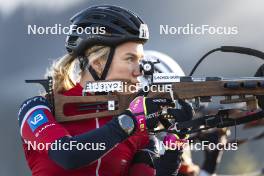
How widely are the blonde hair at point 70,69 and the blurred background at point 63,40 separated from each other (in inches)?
166

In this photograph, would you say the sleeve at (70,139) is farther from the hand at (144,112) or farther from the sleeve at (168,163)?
the sleeve at (168,163)

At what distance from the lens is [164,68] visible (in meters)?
6.74

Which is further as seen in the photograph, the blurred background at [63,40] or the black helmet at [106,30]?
the blurred background at [63,40]

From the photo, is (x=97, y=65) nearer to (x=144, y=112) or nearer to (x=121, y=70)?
(x=121, y=70)

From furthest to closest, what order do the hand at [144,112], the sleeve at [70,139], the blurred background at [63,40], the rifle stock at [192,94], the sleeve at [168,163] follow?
the blurred background at [63,40] < the sleeve at [168,163] < the rifle stock at [192,94] < the hand at [144,112] < the sleeve at [70,139]

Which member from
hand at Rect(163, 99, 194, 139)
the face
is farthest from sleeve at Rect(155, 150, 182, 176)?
the face

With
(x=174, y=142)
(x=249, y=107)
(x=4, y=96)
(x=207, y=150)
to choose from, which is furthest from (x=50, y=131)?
(x=4, y=96)

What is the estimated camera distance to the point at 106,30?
13.5 ft

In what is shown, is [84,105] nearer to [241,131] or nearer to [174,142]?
[174,142]

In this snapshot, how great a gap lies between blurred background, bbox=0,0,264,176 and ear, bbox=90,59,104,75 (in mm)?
4353

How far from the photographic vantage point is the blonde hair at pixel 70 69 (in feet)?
13.3

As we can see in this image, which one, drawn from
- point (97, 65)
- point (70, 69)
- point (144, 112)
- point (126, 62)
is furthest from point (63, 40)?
point (144, 112)

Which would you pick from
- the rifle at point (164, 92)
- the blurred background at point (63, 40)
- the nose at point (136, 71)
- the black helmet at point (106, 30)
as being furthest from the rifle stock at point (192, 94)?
the blurred background at point (63, 40)

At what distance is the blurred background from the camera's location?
27.8 ft
